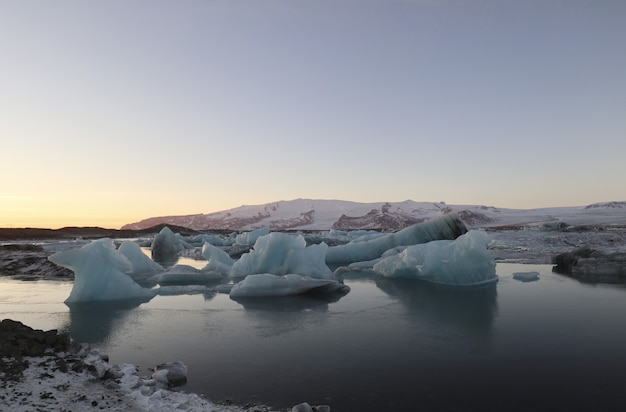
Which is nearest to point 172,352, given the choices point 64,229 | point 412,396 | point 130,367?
point 130,367

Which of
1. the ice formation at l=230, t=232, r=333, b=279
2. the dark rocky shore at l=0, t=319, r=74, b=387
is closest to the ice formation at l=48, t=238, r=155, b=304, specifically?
the ice formation at l=230, t=232, r=333, b=279

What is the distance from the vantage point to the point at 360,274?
12.5 m

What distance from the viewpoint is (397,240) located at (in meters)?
16.5

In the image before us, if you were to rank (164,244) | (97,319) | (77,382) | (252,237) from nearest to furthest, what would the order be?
(77,382) → (97,319) → (164,244) → (252,237)

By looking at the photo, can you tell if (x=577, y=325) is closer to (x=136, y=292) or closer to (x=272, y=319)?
(x=272, y=319)

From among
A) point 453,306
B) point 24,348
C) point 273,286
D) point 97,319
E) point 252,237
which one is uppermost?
point 252,237

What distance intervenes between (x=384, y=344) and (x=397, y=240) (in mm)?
11840

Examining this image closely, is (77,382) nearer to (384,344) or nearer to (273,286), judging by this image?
(384,344)

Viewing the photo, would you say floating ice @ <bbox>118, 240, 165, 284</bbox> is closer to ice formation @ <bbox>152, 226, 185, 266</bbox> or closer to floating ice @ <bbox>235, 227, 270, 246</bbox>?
ice formation @ <bbox>152, 226, 185, 266</bbox>

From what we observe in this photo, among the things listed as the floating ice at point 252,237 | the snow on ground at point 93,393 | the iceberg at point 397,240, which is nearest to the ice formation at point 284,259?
the iceberg at point 397,240

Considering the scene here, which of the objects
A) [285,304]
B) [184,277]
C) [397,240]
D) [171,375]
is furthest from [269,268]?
[171,375]

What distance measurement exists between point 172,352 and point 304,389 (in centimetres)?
184

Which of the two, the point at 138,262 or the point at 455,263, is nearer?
the point at 455,263

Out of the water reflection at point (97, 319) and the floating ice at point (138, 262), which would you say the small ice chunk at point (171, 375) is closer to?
the water reflection at point (97, 319)
